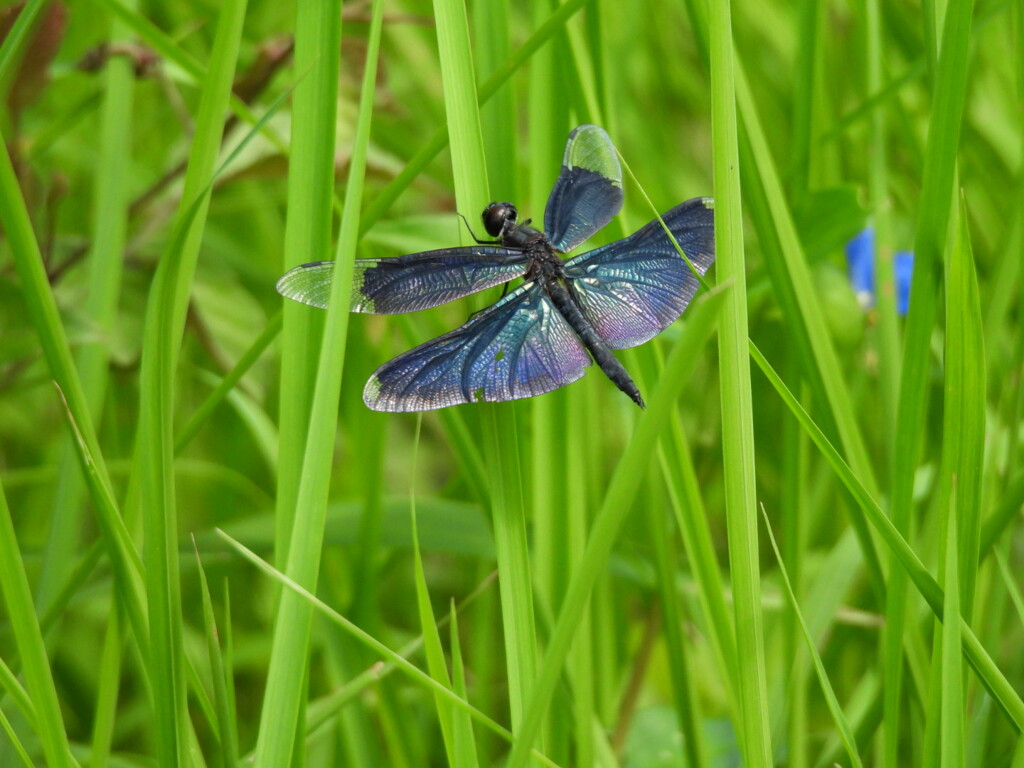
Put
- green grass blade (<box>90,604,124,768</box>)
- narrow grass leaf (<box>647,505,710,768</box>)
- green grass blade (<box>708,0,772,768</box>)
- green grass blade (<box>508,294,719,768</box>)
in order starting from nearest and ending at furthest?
green grass blade (<box>508,294,719,768</box>)
green grass blade (<box>708,0,772,768</box>)
green grass blade (<box>90,604,124,768</box>)
narrow grass leaf (<box>647,505,710,768</box>)

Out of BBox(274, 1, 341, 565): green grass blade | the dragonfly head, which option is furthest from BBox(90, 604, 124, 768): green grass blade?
the dragonfly head

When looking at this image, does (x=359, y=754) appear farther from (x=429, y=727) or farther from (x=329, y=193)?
(x=329, y=193)

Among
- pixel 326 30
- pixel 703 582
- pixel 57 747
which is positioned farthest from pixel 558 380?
pixel 57 747

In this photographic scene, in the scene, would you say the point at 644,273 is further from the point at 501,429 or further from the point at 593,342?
the point at 501,429

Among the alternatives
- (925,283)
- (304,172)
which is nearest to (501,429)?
(304,172)

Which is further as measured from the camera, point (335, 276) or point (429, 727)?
point (429, 727)

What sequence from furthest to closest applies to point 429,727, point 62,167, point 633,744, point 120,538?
point 62,167 → point 429,727 → point 633,744 → point 120,538

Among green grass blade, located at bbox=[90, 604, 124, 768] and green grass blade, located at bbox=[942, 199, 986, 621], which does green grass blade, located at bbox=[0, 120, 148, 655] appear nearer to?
green grass blade, located at bbox=[90, 604, 124, 768]
